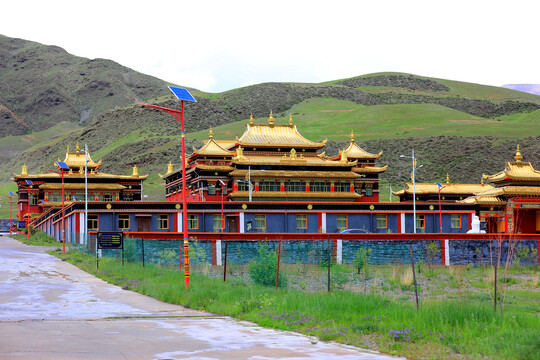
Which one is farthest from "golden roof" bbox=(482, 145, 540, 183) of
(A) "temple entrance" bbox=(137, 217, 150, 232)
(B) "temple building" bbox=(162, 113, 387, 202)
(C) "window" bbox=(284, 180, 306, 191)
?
(A) "temple entrance" bbox=(137, 217, 150, 232)

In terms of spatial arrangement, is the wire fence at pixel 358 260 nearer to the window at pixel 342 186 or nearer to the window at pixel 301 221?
the window at pixel 301 221

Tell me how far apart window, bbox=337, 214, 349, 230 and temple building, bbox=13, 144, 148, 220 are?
42.0 metres

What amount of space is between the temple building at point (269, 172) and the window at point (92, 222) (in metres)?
15.8

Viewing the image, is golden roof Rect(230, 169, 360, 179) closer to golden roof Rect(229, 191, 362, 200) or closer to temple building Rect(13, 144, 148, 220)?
golden roof Rect(229, 191, 362, 200)

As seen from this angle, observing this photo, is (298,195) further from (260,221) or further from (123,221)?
(123,221)

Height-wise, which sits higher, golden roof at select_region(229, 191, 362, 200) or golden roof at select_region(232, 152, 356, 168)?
golden roof at select_region(232, 152, 356, 168)

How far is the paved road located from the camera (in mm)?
14539

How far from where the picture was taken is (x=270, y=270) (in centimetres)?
2659

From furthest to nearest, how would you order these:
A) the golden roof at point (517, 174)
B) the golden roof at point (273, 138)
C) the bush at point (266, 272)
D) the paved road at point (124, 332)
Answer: the golden roof at point (273, 138), the golden roof at point (517, 174), the bush at point (266, 272), the paved road at point (124, 332)

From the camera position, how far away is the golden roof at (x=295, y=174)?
76.9 meters

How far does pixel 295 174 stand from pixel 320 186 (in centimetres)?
405

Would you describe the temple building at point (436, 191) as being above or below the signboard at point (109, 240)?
above

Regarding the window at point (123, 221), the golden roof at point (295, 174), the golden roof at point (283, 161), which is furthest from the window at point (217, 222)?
the golden roof at point (283, 161)

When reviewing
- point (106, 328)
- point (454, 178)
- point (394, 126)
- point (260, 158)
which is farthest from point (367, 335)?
point (394, 126)
